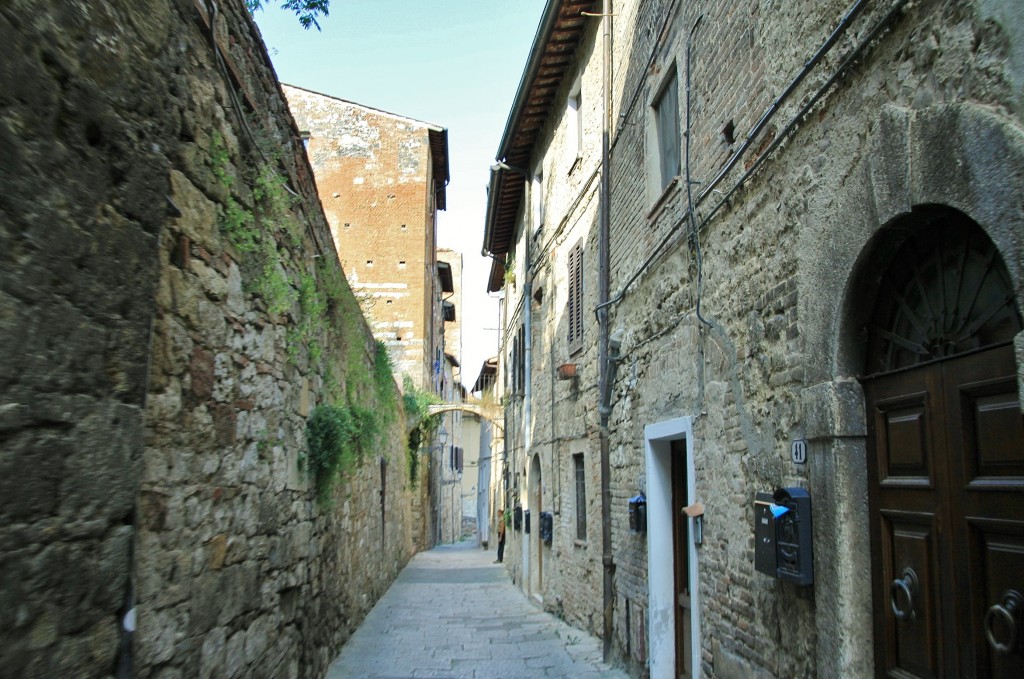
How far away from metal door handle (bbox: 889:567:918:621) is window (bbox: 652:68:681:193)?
360cm

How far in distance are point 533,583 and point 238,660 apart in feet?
29.1

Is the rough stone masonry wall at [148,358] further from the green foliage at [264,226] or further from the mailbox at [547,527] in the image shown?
the mailbox at [547,527]

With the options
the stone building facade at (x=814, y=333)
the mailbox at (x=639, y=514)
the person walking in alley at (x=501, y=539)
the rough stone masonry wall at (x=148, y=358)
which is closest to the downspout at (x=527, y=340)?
the person walking in alley at (x=501, y=539)

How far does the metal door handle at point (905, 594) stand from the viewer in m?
3.05

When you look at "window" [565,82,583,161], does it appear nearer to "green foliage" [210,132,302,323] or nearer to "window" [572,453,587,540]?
"window" [572,453,587,540]

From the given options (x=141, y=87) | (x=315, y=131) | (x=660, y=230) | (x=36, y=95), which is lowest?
(x=36, y=95)

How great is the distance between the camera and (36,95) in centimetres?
199

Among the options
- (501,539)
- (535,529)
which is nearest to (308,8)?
(535,529)

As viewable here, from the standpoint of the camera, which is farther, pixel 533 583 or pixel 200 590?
pixel 533 583

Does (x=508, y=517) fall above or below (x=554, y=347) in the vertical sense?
below

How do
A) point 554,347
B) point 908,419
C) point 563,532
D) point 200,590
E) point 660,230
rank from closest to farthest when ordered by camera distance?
point 908,419 → point 200,590 → point 660,230 → point 563,532 → point 554,347

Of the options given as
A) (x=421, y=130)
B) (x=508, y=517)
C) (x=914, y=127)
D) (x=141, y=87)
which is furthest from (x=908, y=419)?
(x=421, y=130)

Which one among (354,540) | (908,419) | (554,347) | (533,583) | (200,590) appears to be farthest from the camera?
(533,583)

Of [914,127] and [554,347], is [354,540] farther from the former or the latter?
[914,127]
